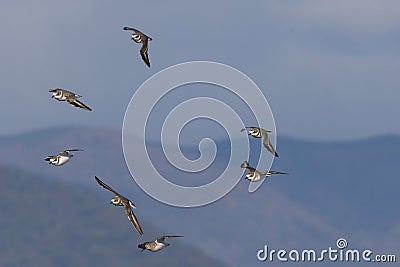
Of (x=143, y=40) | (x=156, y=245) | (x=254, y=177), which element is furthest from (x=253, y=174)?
(x=143, y=40)

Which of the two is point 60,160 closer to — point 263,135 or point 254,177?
point 254,177

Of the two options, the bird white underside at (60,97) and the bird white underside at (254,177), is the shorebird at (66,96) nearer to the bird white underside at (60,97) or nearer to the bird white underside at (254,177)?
the bird white underside at (60,97)

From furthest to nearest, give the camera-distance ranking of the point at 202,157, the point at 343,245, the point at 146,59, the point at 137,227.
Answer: the point at 343,245 < the point at 202,157 < the point at 146,59 < the point at 137,227

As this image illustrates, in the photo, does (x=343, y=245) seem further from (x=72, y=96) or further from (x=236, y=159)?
(x=72, y=96)

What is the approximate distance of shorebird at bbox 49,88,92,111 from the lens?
4516 centimetres

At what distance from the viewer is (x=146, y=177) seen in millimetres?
49188

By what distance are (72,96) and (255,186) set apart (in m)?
7.92

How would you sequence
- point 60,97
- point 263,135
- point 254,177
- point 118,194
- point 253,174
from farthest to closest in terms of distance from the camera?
1. point 263,135
2. point 253,174
3. point 60,97
4. point 254,177
5. point 118,194

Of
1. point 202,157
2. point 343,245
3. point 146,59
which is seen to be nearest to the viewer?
point 146,59

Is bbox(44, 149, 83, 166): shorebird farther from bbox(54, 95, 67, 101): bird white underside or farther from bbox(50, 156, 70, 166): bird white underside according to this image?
bbox(54, 95, 67, 101): bird white underside

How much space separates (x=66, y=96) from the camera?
4569cm

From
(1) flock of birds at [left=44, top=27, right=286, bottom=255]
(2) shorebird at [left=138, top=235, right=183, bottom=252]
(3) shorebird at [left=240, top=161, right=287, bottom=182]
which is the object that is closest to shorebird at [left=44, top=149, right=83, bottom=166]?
(1) flock of birds at [left=44, top=27, right=286, bottom=255]

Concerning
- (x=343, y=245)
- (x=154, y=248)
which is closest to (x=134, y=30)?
(x=154, y=248)

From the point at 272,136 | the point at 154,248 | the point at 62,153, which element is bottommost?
the point at 154,248
